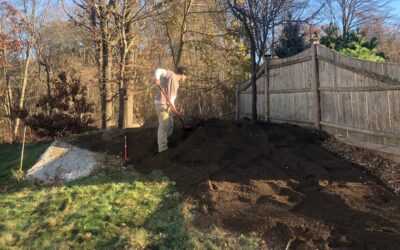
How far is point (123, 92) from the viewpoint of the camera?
13.3 meters

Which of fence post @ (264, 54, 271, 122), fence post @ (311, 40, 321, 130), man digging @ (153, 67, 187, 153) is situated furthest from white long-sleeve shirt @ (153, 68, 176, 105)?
fence post @ (264, 54, 271, 122)

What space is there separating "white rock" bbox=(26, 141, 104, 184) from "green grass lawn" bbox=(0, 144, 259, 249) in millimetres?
511

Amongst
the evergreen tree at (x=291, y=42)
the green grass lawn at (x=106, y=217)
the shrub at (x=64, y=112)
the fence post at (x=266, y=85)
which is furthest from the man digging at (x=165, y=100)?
the shrub at (x=64, y=112)

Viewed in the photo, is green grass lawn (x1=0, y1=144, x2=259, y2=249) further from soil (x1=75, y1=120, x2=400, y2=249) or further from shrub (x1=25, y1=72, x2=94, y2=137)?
shrub (x1=25, y1=72, x2=94, y2=137)

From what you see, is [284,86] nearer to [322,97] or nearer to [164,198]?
[322,97]

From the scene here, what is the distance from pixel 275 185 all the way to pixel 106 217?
2451mm

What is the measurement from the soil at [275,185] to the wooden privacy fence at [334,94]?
643 mm

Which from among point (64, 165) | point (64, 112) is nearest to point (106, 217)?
point (64, 165)

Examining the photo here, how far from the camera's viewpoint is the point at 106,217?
5.63 m

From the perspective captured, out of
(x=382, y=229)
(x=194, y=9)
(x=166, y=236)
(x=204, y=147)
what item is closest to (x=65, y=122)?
(x=194, y=9)

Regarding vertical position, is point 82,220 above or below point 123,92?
below

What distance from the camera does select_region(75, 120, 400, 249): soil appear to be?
450 cm

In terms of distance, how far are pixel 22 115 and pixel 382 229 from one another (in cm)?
1230

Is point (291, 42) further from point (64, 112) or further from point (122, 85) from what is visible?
point (64, 112)
